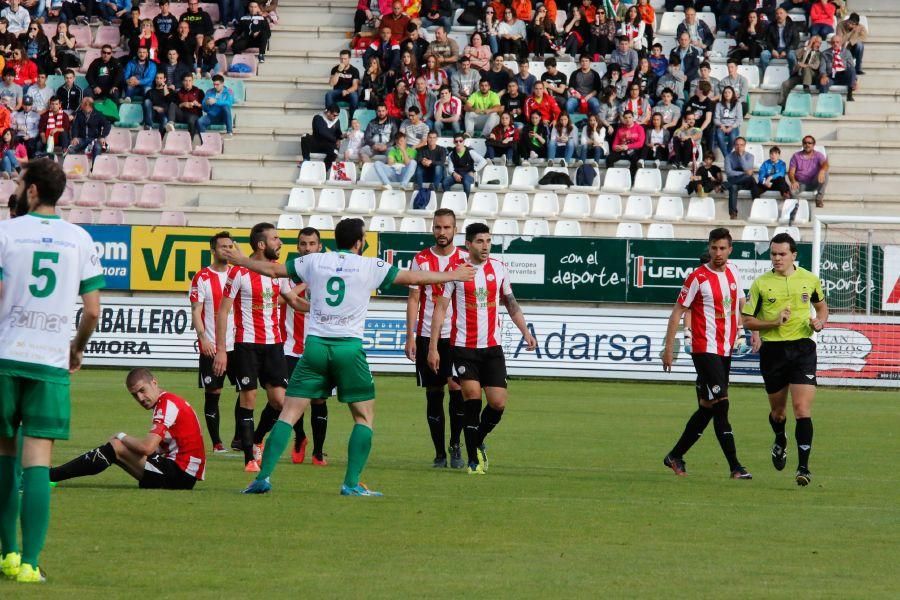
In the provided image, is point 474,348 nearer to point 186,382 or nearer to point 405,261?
point 186,382

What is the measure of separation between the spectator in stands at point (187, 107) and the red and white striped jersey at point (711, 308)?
22.1m

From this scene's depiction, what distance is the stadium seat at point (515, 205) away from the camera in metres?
30.6

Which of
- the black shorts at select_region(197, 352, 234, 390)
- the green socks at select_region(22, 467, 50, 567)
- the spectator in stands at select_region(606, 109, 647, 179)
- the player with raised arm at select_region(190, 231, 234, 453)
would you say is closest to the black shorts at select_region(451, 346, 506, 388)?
the player with raised arm at select_region(190, 231, 234, 453)

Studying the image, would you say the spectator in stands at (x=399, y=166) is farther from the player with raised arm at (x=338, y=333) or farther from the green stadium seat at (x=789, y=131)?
the player with raised arm at (x=338, y=333)

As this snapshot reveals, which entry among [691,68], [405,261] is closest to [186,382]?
[405,261]

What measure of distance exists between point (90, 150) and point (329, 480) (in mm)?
23139

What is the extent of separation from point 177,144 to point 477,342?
21832 millimetres

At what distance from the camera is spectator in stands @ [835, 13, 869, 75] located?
3281 centimetres

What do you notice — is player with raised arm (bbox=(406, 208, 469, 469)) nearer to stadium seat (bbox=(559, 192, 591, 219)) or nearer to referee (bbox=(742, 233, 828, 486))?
referee (bbox=(742, 233, 828, 486))

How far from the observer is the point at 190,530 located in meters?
8.88

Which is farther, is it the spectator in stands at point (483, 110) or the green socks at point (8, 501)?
the spectator in stands at point (483, 110)

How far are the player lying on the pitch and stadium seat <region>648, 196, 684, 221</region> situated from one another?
20620 millimetres

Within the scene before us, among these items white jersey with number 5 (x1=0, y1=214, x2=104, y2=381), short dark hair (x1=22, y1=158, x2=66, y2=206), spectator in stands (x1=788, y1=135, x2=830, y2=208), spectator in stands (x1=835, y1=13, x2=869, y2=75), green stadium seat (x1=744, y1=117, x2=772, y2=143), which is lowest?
white jersey with number 5 (x1=0, y1=214, x2=104, y2=381)

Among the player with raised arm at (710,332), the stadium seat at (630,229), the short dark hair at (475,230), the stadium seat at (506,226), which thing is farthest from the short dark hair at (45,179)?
the stadium seat at (630,229)
